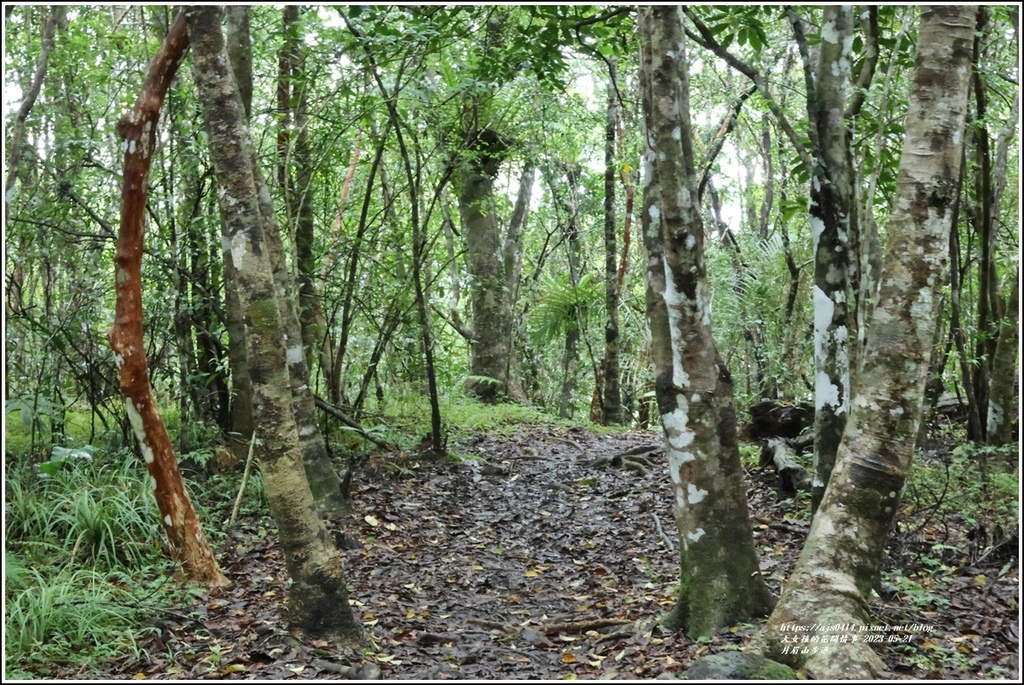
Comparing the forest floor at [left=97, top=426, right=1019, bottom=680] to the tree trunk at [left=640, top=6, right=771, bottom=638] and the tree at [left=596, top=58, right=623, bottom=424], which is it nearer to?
the tree trunk at [left=640, top=6, right=771, bottom=638]

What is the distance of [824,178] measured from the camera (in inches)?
227

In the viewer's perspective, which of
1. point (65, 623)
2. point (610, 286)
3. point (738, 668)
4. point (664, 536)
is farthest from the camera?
point (610, 286)

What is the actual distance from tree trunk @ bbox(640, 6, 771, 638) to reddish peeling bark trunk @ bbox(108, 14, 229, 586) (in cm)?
333

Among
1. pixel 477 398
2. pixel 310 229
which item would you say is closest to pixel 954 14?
pixel 310 229

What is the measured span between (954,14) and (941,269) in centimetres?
123

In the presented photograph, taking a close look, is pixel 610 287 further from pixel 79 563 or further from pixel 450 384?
pixel 79 563

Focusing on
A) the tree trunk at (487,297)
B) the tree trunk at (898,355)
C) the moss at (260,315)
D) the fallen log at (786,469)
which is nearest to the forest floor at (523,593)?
the fallen log at (786,469)

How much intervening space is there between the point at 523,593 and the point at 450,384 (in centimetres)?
689

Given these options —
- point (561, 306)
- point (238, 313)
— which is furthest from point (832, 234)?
point (561, 306)

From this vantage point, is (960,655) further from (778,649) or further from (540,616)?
(540,616)

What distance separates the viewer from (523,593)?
6.12m

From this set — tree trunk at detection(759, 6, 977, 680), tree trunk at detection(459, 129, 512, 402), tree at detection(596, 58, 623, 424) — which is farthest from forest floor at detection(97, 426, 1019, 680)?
tree trunk at detection(459, 129, 512, 402)

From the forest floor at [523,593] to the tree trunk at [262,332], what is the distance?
0.36m

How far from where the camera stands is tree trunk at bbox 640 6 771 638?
4555 mm
